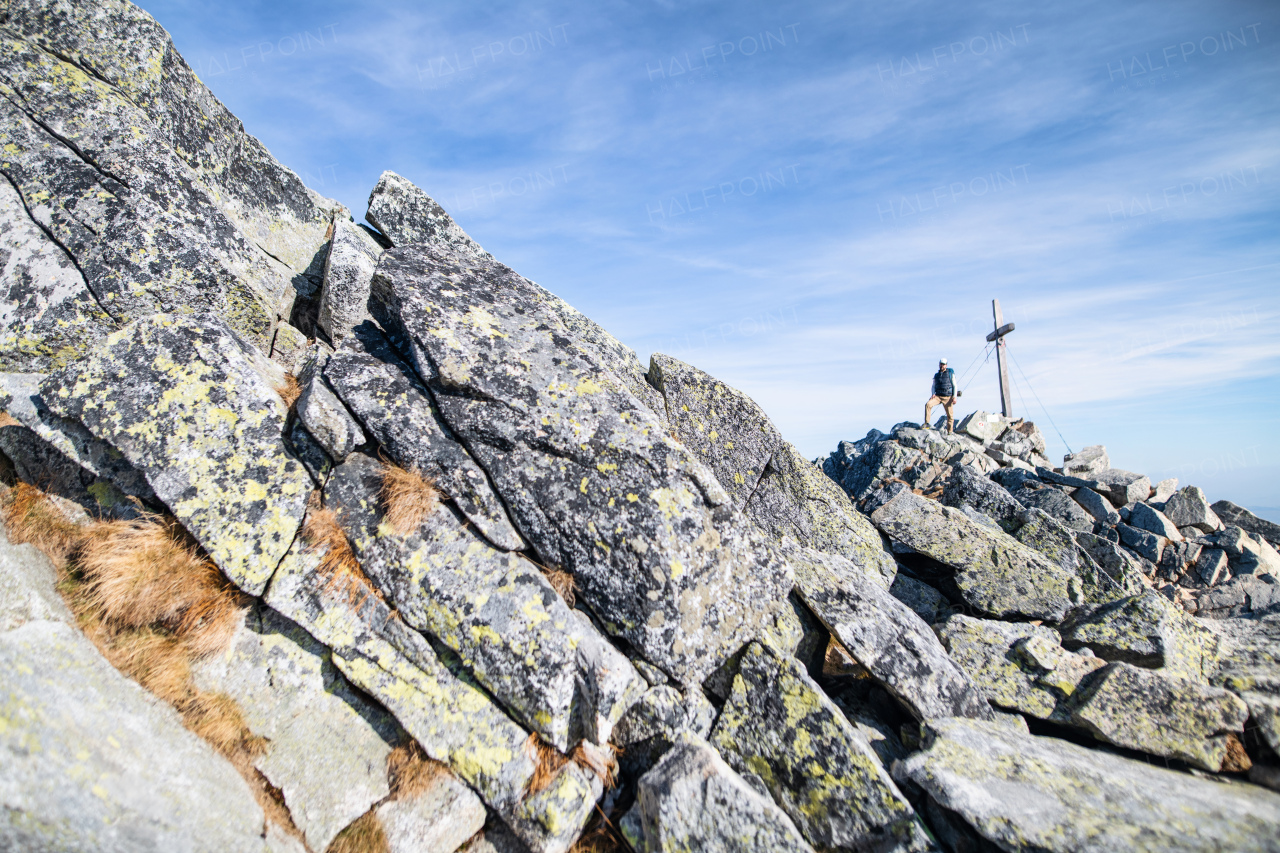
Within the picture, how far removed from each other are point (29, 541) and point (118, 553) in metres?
1.09

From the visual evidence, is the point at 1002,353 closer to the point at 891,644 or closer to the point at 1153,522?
the point at 1153,522

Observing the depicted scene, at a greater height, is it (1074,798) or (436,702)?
(436,702)

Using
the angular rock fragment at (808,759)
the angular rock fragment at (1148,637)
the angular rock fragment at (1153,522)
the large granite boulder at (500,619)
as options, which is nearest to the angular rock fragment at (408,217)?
the large granite boulder at (500,619)

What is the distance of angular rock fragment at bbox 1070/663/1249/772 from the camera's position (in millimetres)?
6074

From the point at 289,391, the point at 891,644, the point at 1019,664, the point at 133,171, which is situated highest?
the point at 133,171

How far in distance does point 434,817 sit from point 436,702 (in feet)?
3.40

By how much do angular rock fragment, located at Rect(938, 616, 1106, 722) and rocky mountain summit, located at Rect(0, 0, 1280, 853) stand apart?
0.15ft

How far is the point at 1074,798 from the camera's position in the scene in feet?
17.1

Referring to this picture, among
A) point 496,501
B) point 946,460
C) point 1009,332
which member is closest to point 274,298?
point 496,501

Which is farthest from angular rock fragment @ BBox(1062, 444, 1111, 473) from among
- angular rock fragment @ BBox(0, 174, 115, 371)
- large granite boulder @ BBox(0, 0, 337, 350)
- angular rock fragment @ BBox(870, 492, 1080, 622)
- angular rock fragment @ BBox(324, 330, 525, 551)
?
angular rock fragment @ BBox(0, 174, 115, 371)

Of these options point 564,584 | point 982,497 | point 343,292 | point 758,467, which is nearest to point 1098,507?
point 982,497

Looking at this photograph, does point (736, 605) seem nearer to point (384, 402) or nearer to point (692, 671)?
point (692, 671)

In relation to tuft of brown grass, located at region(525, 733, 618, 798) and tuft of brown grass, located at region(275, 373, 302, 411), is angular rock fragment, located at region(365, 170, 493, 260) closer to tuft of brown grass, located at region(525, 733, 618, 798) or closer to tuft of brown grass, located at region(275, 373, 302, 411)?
tuft of brown grass, located at region(275, 373, 302, 411)

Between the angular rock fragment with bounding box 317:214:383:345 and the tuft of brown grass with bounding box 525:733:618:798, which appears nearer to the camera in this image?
the tuft of brown grass with bounding box 525:733:618:798
